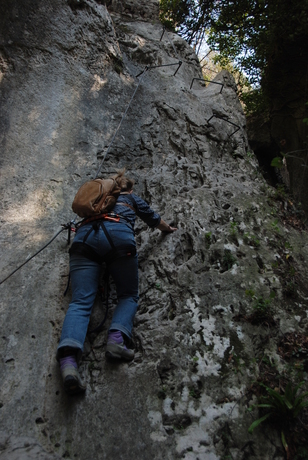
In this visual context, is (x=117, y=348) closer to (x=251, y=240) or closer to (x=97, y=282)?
(x=97, y=282)

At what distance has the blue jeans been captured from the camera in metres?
3.36

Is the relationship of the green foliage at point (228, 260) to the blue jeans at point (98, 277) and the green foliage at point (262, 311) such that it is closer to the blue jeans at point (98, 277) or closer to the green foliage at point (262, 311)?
the green foliage at point (262, 311)

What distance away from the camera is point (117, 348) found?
3.25 meters

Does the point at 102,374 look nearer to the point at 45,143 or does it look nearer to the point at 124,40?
the point at 45,143

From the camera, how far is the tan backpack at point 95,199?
370cm

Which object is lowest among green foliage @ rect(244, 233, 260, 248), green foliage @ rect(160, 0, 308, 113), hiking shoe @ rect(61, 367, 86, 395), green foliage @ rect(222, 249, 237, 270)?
hiking shoe @ rect(61, 367, 86, 395)

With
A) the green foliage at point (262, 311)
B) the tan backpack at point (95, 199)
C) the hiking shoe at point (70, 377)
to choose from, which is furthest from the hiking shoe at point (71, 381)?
the green foliage at point (262, 311)

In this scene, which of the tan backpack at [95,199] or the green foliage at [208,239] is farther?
the green foliage at [208,239]

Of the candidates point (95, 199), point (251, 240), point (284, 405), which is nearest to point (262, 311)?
point (284, 405)

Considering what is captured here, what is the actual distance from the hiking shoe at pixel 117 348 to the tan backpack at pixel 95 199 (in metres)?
1.30

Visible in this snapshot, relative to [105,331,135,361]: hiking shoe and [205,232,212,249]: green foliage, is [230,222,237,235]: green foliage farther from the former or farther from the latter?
[105,331,135,361]: hiking shoe

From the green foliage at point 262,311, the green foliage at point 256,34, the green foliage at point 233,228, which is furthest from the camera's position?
the green foliage at point 256,34

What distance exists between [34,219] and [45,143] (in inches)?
58.4

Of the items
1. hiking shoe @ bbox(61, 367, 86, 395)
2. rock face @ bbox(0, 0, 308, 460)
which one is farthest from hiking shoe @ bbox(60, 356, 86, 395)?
rock face @ bbox(0, 0, 308, 460)
